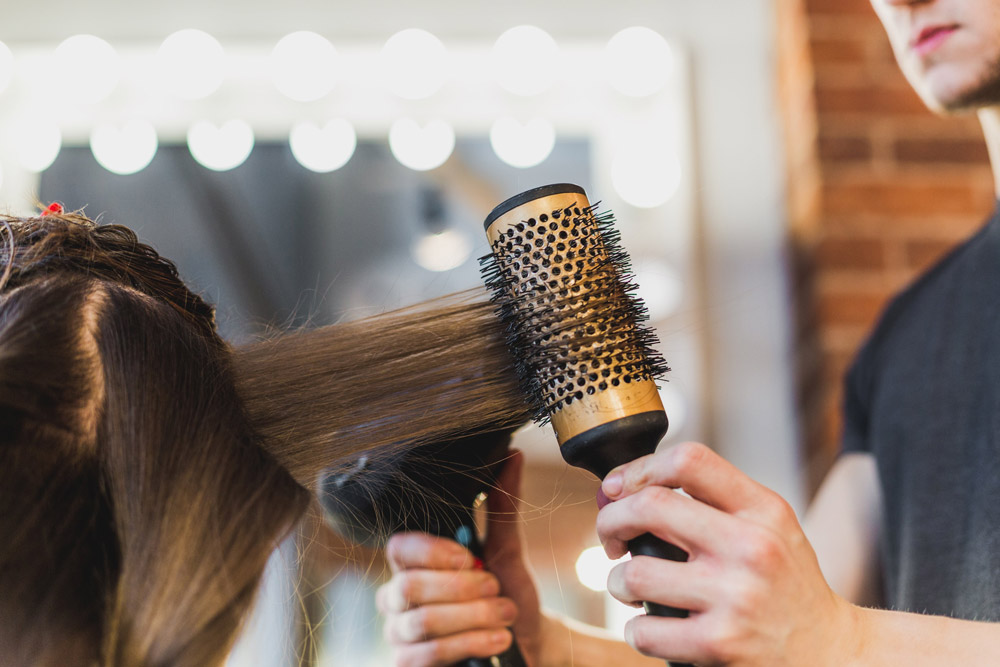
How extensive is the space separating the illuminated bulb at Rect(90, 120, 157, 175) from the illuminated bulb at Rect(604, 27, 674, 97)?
2.85ft

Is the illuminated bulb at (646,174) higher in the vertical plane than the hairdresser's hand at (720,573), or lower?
higher

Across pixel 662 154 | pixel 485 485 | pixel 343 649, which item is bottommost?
pixel 343 649

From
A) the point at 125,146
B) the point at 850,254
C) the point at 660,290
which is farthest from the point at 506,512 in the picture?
the point at 125,146

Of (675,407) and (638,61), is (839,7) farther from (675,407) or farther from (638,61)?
(675,407)

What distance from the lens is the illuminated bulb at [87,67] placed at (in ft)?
5.20

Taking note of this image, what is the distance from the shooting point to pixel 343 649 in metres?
1.15

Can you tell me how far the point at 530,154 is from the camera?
162cm

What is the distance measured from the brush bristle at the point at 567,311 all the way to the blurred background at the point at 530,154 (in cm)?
89

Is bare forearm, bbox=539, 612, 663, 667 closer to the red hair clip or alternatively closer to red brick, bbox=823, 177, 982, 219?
the red hair clip

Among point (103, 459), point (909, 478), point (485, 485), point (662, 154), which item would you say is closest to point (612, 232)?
point (485, 485)

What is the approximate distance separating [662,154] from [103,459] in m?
1.27

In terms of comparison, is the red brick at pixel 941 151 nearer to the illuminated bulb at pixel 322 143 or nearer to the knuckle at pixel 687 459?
the illuminated bulb at pixel 322 143

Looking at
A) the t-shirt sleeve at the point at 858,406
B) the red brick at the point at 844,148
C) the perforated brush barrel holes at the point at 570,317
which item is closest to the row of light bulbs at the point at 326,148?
the red brick at the point at 844,148

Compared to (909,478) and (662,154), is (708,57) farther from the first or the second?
(909,478)
